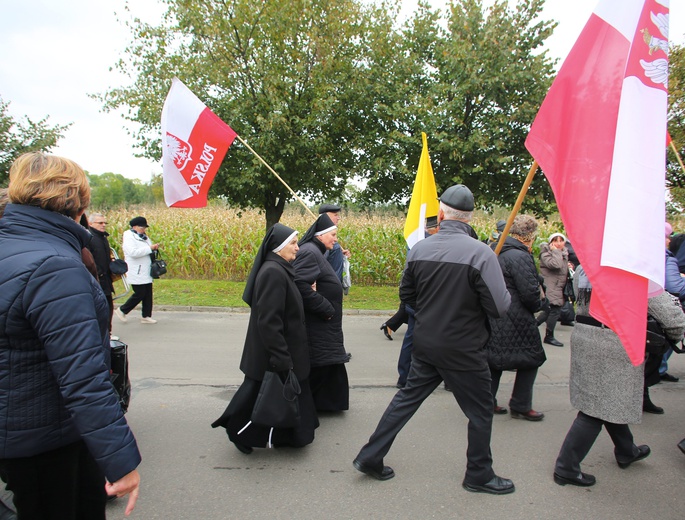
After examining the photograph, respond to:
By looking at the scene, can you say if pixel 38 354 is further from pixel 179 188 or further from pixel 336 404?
pixel 179 188

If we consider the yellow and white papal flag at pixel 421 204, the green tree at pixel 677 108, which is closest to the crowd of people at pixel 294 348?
the yellow and white papal flag at pixel 421 204

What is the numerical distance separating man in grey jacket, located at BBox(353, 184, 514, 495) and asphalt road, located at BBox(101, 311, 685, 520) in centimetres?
23

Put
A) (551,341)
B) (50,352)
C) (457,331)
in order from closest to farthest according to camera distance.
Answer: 1. (50,352)
2. (457,331)
3. (551,341)

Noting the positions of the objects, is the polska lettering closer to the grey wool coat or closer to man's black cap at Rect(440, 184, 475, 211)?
man's black cap at Rect(440, 184, 475, 211)

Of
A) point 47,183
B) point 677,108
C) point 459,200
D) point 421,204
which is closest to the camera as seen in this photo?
point 47,183

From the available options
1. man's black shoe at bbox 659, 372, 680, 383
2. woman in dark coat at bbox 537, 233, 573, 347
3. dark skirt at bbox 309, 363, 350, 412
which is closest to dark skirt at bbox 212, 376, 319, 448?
dark skirt at bbox 309, 363, 350, 412

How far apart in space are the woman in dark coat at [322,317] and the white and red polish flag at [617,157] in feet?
6.47

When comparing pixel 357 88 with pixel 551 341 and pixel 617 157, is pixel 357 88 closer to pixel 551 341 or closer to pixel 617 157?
pixel 551 341

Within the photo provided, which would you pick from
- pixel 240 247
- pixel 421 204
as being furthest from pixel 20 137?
pixel 421 204

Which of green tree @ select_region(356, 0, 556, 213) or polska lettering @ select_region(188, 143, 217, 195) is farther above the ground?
green tree @ select_region(356, 0, 556, 213)

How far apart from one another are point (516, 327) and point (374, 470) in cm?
174

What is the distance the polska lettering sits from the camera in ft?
19.1

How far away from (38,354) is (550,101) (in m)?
3.00

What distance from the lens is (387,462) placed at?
360 cm
